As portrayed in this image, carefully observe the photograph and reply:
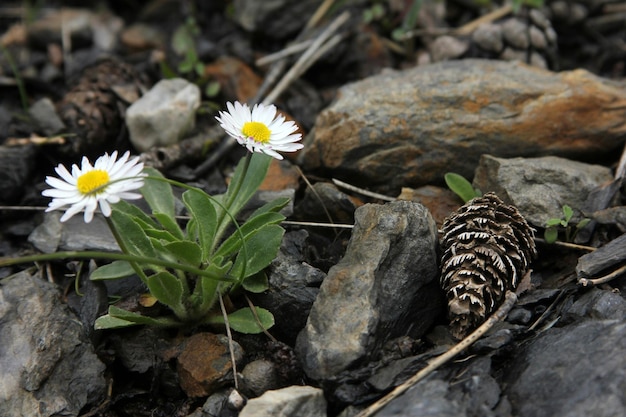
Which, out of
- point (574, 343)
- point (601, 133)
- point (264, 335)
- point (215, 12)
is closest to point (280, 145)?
point (264, 335)

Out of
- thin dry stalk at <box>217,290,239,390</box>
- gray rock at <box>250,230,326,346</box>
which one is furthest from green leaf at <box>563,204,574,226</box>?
thin dry stalk at <box>217,290,239,390</box>

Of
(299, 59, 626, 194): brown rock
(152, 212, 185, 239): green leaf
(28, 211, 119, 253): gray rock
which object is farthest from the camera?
(299, 59, 626, 194): brown rock

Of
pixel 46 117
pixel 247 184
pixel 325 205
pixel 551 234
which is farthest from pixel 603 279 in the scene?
pixel 46 117

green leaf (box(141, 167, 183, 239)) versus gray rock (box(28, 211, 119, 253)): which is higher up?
green leaf (box(141, 167, 183, 239))

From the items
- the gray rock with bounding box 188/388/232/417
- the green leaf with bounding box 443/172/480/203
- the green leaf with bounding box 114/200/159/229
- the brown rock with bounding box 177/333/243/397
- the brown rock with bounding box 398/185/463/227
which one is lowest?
the gray rock with bounding box 188/388/232/417

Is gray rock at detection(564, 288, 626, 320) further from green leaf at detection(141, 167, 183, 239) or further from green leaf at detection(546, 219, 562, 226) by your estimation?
green leaf at detection(141, 167, 183, 239)

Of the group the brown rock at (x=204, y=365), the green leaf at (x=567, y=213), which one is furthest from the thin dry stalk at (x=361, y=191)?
the brown rock at (x=204, y=365)
